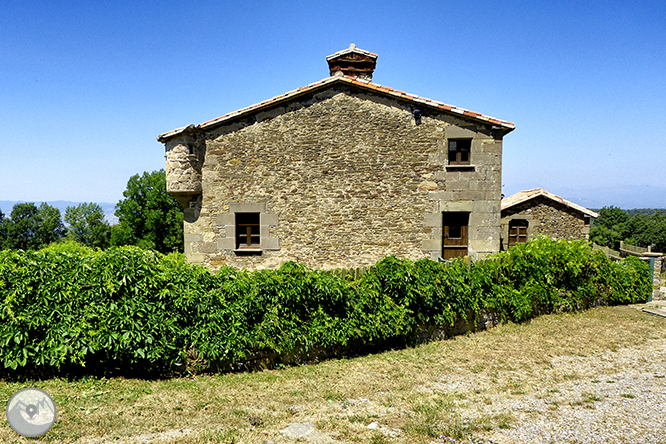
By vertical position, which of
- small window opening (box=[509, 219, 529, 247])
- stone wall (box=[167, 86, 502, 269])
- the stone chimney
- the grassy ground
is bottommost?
the grassy ground

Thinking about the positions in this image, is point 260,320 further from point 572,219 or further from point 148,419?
point 572,219

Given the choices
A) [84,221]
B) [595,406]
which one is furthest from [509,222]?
[84,221]

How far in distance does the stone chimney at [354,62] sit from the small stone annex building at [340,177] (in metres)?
3.09

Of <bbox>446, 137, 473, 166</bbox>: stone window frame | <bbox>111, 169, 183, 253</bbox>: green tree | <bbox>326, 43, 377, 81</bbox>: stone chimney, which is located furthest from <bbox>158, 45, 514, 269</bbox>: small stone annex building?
<bbox>111, 169, 183, 253</bbox>: green tree

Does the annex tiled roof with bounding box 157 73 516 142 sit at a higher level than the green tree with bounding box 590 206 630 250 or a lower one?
higher

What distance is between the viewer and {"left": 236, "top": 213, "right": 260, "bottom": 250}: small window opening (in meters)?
13.0

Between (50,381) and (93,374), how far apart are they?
1.97ft

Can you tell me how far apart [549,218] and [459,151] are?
9.49 meters

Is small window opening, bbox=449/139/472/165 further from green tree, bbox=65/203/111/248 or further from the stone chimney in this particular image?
green tree, bbox=65/203/111/248

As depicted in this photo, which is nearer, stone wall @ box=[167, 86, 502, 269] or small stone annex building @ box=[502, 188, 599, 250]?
stone wall @ box=[167, 86, 502, 269]

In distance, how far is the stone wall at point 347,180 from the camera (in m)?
12.5

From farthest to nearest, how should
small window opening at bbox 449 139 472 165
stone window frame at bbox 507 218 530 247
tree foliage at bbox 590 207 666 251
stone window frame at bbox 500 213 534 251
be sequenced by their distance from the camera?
tree foliage at bbox 590 207 666 251
stone window frame at bbox 507 218 530 247
stone window frame at bbox 500 213 534 251
small window opening at bbox 449 139 472 165

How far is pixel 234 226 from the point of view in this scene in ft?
42.2

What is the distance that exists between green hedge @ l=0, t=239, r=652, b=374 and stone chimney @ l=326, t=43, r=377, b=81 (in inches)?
354
